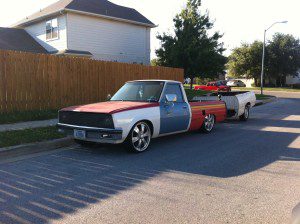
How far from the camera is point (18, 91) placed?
40.8ft

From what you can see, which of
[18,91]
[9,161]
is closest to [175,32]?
[18,91]

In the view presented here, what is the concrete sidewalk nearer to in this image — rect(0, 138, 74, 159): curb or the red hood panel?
rect(0, 138, 74, 159): curb

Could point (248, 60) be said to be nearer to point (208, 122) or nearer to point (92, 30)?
point (92, 30)

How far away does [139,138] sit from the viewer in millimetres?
7508

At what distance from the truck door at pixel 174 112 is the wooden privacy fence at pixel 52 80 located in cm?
646

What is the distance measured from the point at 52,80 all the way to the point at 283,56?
48.1 metres

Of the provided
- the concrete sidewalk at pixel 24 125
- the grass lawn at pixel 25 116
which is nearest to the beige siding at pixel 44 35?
the grass lawn at pixel 25 116

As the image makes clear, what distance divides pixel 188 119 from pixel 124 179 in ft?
12.7

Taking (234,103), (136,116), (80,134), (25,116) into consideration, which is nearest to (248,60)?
(234,103)

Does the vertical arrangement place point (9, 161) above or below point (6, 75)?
below

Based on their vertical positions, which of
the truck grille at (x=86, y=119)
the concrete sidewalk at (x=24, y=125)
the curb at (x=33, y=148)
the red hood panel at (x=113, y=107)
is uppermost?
the red hood panel at (x=113, y=107)

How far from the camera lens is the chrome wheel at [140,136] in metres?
7.37

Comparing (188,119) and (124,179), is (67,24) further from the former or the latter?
(124,179)

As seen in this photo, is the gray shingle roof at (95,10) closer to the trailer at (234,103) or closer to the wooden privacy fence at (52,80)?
the wooden privacy fence at (52,80)
